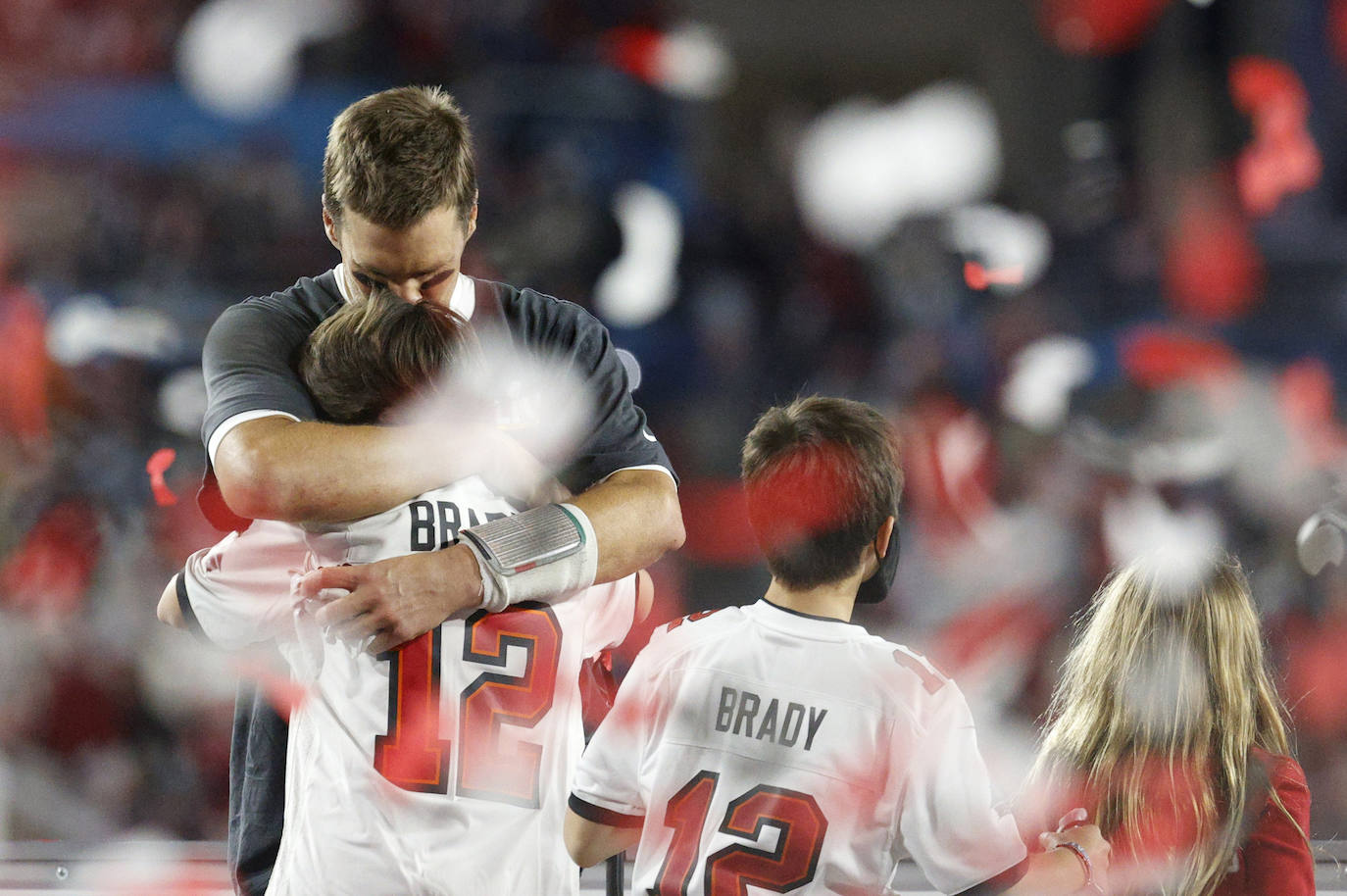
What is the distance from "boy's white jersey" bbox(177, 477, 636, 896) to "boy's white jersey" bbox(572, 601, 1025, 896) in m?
0.07

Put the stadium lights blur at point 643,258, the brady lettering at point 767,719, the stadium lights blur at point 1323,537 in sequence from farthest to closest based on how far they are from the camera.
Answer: the stadium lights blur at point 643,258, the stadium lights blur at point 1323,537, the brady lettering at point 767,719

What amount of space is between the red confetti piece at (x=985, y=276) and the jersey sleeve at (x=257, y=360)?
2349 mm

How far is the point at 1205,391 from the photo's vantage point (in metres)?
2.50

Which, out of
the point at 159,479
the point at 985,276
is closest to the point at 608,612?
the point at 159,479

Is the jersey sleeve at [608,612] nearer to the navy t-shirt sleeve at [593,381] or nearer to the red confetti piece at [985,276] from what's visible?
the navy t-shirt sleeve at [593,381]

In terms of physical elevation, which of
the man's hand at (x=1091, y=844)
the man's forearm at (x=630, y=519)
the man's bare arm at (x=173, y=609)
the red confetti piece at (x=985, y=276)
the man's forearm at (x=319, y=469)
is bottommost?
the man's hand at (x=1091, y=844)

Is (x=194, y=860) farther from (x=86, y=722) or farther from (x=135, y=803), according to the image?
(x=86, y=722)

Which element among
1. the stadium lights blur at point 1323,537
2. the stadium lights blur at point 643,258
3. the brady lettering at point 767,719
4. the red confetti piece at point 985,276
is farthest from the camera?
the red confetti piece at point 985,276

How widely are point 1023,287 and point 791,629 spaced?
2518 mm

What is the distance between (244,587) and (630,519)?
0.73ft

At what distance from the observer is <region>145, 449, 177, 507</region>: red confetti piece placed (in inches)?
96.7

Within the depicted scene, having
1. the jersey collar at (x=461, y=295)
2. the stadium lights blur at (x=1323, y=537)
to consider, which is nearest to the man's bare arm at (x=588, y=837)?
the jersey collar at (x=461, y=295)

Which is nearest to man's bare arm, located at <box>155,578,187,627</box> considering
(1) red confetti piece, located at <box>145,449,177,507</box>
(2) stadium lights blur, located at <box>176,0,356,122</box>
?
(1) red confetti piece, located at <box>145,449,177,507</box>

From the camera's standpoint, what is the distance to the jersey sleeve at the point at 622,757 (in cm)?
74
